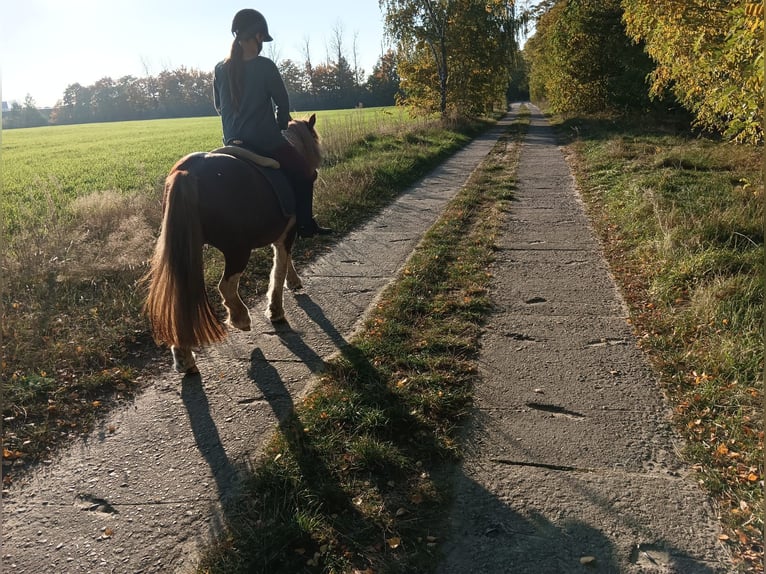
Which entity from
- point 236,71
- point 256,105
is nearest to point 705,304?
point 256,105

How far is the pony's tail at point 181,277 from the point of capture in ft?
11.2

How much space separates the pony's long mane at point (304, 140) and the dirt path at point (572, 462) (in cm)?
233

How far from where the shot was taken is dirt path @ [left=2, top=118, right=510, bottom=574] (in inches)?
90.5

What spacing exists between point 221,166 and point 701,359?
148 inches

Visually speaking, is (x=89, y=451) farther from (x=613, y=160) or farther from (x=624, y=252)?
(x=613, y=160)

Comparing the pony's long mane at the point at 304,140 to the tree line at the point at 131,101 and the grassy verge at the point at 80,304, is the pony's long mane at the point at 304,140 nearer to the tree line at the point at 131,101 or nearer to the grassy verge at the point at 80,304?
the grassy verge at the point at 80,304

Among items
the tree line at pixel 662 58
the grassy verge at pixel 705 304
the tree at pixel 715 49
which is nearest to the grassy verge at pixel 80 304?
the grassy verge at pixel 705 304

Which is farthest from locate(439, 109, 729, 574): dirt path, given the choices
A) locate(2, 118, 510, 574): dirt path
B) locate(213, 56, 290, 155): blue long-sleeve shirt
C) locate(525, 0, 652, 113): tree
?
locate(525, 0, 652, 113): tree

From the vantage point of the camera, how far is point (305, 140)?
5.05m

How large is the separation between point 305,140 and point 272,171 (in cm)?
85

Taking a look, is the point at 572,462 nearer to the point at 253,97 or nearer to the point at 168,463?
the point at 168,463

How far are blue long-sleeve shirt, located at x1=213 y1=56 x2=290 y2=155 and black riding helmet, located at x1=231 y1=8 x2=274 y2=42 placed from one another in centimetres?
20

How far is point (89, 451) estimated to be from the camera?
118 inches

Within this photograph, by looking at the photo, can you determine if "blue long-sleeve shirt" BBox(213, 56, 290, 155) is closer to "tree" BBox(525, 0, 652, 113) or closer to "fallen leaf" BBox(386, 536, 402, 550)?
"fallen leaf" BBox(386, 536, 402, 550)
